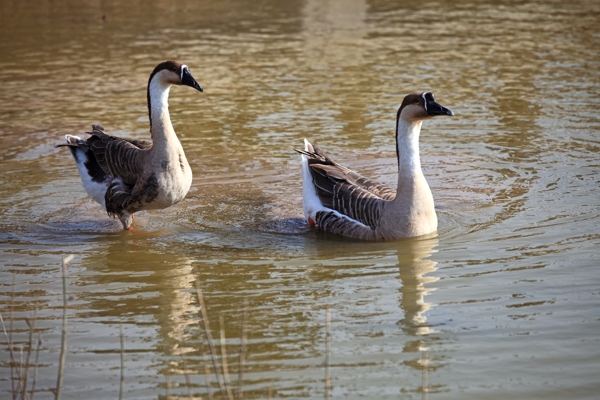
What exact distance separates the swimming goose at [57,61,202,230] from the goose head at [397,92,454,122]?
6.69ft

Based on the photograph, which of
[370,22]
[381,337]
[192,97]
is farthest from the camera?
[370,22]

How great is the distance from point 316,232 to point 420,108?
1.67 metres

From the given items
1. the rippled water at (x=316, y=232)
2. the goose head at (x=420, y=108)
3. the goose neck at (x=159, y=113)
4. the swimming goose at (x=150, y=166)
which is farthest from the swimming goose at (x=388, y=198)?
the goose neck at (x=159, y=113)

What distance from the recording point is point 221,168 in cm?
1033

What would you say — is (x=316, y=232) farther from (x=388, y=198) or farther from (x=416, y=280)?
(x=416, y=280)

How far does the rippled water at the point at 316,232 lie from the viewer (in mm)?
5113

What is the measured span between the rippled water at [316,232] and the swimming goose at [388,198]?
21 centimetres

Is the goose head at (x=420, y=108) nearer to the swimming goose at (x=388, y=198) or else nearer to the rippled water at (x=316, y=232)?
the swimming goose at (x=388, y=198)

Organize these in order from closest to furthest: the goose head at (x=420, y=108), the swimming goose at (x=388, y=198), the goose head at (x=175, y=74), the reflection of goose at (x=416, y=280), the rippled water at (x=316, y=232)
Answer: the rippled water at (x=316, y=232) < the reflection of goose at (x=416, y=280) < the goose head at (x=420, y=108) < the swimming goose at (x=388, y=198) < the goose head at (x=175, y=74)

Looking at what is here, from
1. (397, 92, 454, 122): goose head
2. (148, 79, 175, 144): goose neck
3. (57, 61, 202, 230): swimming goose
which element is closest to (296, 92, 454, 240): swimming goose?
(397, 92, 454, 122): goose head

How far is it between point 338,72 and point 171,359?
10.7 m

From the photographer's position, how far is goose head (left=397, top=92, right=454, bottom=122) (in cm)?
731

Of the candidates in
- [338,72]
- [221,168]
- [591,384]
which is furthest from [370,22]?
[591,384]

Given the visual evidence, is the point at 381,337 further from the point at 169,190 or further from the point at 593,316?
the point at 169,190
